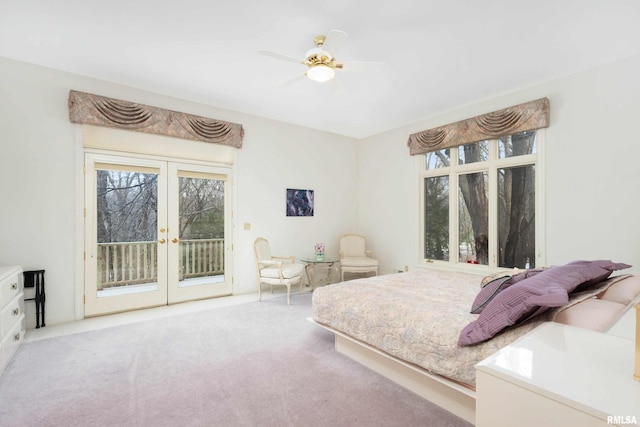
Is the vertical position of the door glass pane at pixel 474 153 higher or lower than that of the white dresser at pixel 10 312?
higher

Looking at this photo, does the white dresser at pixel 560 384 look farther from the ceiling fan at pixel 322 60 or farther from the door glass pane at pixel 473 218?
the door glass pane at pixel 473 218

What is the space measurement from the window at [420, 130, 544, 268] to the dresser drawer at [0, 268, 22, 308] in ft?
16.8

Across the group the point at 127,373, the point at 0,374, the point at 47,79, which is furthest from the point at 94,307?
the point at 47,79

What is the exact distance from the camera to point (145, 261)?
4191mm

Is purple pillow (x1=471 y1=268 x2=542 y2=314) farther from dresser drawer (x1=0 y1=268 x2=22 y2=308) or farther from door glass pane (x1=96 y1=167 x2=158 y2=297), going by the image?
door glass pane (x1=96 y1=167 x2=158 y2=297)

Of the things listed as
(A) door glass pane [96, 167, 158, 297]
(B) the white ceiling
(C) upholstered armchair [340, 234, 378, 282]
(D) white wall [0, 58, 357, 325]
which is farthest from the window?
(A) door glass pane [96, 167, 158, 297]

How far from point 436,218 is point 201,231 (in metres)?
3.77

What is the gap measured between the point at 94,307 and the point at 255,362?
2547mm

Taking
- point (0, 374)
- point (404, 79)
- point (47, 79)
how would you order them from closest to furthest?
point (0, 374) → point (47, 79) → point (404, 79)

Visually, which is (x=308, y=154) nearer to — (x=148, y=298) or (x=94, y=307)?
(x=148, y=298)

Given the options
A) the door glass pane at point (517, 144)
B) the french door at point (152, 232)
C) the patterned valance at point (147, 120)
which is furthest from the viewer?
the door glass pane at point (517, 144)

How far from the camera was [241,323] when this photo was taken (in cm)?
360

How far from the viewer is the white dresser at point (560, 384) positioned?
90 centimetres

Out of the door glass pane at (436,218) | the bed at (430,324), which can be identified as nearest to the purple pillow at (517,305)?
the bed at (430,324)
